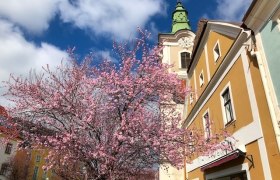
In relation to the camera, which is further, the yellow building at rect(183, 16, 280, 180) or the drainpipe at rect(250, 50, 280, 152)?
the yellow building at rect(183, 16, 280, 180)

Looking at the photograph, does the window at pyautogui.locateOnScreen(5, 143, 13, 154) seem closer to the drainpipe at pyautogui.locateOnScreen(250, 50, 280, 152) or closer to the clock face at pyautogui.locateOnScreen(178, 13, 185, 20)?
the clock face at pyautogui.locateOnScreen(178, 13, 185, 20)

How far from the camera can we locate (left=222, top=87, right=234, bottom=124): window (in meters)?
11.7

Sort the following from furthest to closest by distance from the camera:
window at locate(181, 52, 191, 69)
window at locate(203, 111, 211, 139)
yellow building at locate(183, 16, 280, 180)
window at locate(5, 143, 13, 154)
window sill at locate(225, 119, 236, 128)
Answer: window at locate(5, 143, 13, 154), window at locate(181, 52, 191, 69), window at locate(203, 111, 211, 139), window sill at locate(225, 119, 236, 128), yellow building at locate(183, 16, 280, 180)

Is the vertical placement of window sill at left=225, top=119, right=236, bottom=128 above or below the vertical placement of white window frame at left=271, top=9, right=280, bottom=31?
below

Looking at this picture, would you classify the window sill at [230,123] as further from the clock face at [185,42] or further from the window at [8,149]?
the window at [8,149]

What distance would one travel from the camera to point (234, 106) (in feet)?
36.0

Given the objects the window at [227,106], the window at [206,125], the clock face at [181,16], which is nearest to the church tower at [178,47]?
the clock face at [181,16]

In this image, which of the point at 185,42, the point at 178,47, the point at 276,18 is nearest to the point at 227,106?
the point at 276,18

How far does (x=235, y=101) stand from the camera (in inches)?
430

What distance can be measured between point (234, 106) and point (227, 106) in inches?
42.3

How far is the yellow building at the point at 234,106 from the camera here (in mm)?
8695

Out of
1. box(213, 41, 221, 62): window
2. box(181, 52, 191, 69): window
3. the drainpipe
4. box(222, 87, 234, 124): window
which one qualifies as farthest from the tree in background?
the drainpipe

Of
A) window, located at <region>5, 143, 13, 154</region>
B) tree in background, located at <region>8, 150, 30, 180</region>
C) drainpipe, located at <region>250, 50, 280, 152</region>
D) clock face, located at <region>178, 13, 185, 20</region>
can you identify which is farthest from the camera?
window, located at <region>5, 143, 13, 154</region>

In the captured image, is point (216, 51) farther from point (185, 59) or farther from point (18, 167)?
point (18, 167)
